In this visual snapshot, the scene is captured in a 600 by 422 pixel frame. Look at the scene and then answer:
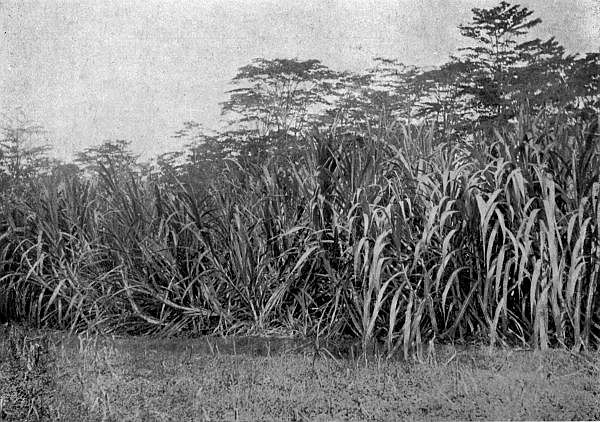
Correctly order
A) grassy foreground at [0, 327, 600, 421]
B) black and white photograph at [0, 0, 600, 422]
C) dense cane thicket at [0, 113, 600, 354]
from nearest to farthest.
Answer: grassy foreground at [0, 327, 600, 421] < black and white photograph at [0, 0, 600, 422] < dense cane thicket at [0, 113, 600, 354]

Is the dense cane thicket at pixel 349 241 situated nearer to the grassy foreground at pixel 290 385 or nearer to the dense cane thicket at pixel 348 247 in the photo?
the dense cane thicket at pixel 348 247

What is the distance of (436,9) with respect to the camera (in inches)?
166

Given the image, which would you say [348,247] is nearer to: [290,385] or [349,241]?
[349,241]

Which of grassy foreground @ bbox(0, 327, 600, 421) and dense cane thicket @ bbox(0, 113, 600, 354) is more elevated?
dense cane thicket @ bbox(0, 113, 600, 354)

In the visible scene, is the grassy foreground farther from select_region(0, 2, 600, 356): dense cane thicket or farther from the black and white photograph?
select_region(0, 2, 600, 356): dense cane thicket

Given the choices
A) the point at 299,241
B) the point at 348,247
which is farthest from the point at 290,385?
the point at 299,241

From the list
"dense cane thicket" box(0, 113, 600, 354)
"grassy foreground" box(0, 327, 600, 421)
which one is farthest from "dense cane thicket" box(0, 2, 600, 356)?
"grassy foreground" box(0, 327, 600, 421)

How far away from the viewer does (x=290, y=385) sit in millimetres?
2338

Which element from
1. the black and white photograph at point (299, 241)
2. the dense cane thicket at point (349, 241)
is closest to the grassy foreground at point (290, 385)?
the black and white photograph at point (299, 241)

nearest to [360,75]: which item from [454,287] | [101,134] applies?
[101,134]

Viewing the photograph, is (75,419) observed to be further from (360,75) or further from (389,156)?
(360,75)

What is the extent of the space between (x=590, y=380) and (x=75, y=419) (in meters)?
2.08

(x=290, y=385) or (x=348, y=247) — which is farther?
(x=348, y=247)

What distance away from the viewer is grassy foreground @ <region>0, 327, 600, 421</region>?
2.14 m
